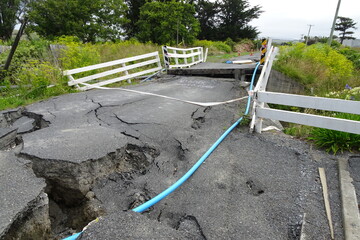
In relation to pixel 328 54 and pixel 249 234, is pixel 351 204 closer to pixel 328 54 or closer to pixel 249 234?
pixel 249 234

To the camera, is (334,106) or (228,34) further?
(228,34)

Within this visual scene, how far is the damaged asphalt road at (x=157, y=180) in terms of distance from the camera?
82.7 inches

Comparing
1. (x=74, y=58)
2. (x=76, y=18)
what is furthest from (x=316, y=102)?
(x=76, y=18)

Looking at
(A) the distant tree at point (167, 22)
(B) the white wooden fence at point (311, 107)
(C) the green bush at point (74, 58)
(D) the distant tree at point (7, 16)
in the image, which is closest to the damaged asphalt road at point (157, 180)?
(B) the white wooden fence at point (311, 107)

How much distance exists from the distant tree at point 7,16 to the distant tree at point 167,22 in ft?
54.2

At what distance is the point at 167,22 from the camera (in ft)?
59.0

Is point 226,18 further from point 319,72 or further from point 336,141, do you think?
point 336,141

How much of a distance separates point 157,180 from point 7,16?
3163 cm

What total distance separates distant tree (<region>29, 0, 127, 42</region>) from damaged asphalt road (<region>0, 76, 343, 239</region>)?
1267cm

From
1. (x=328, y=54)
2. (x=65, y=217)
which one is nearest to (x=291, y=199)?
(x=65, y=217)

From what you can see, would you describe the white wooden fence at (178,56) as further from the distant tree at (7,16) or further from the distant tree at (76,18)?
the distant tree at (7,16)

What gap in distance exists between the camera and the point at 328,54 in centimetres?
1215

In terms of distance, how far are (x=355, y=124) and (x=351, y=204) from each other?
1.34m

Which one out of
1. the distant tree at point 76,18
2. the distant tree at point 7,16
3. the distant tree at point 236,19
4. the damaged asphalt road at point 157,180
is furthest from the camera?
the distant tree at point 236,19
